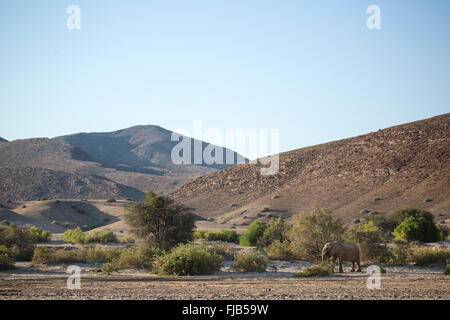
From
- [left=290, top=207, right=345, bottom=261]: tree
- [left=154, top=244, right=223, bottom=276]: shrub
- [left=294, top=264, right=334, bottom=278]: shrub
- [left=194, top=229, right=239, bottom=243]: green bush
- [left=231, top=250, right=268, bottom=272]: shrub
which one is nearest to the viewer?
[left=294, top=264, right=334, bottom=278]: shrub

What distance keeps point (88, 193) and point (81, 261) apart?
83.5 meters

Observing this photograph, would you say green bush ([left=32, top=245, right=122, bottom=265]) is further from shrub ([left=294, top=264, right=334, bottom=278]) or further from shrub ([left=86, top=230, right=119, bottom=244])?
shrub ([left=86, top=230, right=119, bottom=244])

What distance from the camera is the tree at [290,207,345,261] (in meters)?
23.5

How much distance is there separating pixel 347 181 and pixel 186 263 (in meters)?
50.4

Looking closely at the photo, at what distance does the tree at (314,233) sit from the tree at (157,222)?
5.46 meters

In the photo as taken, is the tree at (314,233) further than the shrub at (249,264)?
Yes

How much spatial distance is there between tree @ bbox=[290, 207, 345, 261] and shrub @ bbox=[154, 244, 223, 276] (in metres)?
5.96

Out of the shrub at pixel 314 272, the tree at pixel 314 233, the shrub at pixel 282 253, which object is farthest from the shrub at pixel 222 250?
the shrub at pixel 314 272

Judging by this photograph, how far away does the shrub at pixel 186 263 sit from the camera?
18516 mm

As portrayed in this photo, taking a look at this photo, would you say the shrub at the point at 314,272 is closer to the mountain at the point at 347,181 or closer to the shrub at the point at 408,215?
the shrub at the point at 408,215

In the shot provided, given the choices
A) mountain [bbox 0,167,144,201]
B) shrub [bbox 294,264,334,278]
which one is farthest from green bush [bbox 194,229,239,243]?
mountain [bbox 0,167,144,201]

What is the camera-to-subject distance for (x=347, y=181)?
65938 millimetres
